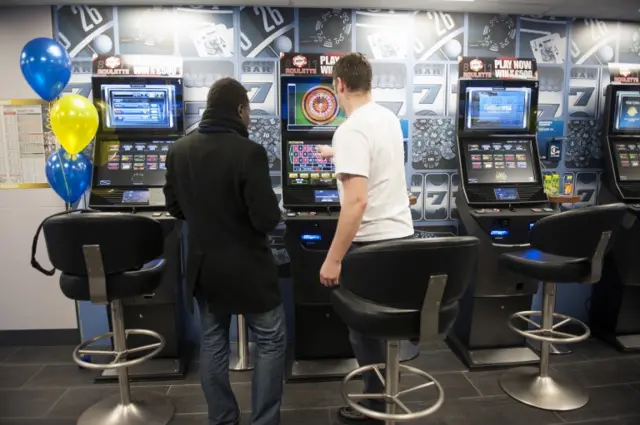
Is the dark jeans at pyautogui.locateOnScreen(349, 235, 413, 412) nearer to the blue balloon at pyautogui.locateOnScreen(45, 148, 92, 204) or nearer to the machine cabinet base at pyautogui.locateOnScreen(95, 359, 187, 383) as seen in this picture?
the machine cabinet base at pyautogui.locateOnScreen(95, 359, 187, 383)

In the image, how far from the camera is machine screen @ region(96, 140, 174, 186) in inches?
119

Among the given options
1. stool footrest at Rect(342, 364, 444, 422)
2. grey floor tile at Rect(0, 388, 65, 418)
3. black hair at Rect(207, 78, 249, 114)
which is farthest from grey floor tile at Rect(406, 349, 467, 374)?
grey floor tile at Rect(0, 388, 65, 418)

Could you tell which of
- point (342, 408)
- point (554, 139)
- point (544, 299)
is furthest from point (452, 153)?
point (342, 408)

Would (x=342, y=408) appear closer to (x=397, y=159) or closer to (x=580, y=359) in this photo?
(x=397, y=159)

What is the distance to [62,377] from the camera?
3.18 m

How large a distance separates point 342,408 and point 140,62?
2549 millimetres

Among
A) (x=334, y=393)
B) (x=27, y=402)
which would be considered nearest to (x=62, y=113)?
(x=27, y=402)

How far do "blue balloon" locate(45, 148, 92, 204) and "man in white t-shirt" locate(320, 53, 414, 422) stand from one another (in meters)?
1.92

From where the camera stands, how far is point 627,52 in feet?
12.7

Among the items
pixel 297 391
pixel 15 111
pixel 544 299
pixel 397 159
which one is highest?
pixel 15 111

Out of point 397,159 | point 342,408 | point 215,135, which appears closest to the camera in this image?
point 215,135

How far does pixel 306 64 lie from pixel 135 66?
114cm

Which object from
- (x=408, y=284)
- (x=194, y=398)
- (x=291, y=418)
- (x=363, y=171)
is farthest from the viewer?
(x=194, y=398)

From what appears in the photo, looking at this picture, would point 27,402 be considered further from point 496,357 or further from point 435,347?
point 496,357
